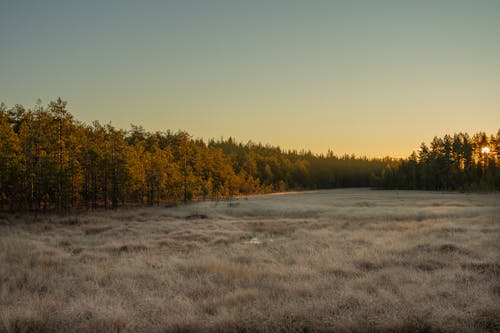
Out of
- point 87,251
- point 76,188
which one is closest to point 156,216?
point 76,188

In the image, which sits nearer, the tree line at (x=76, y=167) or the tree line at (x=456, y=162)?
the tree line at (x=76, y=167)

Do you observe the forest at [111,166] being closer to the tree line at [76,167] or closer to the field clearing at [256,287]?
the tree line at [76,167]

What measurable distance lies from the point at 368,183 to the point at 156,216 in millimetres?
145934

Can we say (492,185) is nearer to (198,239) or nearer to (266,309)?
(198,239)

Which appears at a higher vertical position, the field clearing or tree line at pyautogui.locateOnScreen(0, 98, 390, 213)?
tree line at pyautogui.locateOnScreen(0, 98, 390, 213)

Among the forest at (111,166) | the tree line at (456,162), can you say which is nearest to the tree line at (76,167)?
the forest at (111,166)

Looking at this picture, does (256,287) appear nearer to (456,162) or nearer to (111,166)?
(111,166)

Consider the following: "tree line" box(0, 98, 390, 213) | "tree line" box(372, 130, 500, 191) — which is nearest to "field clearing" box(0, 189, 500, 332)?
Result: "tree line" box(0, 98, 390, 213)

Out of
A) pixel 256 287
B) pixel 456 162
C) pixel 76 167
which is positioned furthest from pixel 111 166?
pixel 456 162

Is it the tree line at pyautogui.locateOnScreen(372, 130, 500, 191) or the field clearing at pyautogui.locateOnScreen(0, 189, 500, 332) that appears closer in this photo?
the field clearing at pyautogui.locateOnScreen(0, 189, 500, 332)

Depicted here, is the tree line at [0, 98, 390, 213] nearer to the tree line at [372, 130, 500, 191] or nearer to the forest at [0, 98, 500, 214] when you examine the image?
the forest at [0, 98, 500, 214]

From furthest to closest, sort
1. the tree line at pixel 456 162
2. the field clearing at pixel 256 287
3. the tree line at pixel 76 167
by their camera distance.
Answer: the tree line at pixel 456 162
the tree line at pixel 76 167
the field clearing at pixel 256 287

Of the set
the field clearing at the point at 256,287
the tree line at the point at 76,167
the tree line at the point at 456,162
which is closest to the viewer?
the field clearing at the point at 256,287

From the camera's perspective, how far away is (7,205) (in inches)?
1521
